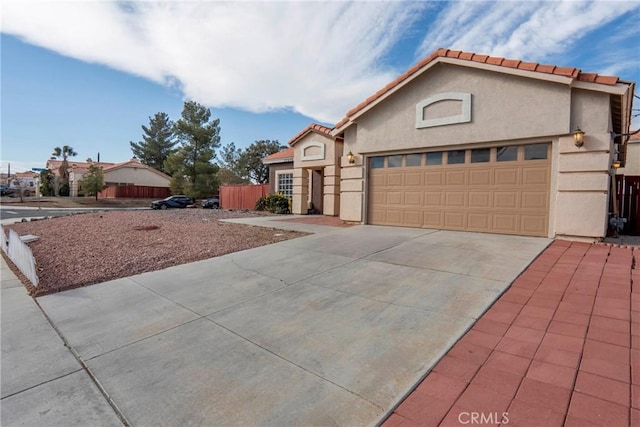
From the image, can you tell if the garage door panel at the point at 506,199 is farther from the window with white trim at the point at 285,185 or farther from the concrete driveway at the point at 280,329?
the window with white trim at the point at 285,185

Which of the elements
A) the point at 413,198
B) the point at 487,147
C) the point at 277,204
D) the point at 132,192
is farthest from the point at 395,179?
the point at 132,192

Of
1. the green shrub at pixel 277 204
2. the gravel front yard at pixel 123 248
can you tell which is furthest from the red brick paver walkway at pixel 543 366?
the green shrub at pixel 277 204

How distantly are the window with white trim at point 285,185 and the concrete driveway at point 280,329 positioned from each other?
11.7 m

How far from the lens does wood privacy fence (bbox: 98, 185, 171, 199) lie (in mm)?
42562

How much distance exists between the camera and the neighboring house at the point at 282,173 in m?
18.2

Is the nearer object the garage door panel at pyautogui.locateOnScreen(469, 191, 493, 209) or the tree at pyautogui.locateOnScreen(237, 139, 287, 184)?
the garage door panel at pyautogui.locateOnScreen(469, 191, 493, 209)

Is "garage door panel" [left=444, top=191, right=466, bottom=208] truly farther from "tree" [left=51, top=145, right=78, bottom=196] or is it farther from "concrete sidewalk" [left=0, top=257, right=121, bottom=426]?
"tree" [left=51, top=145, right=78, bottom=196]

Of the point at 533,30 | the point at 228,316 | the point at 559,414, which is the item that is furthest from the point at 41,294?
the point at 533,30

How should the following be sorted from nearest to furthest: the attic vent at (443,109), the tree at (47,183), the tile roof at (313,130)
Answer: the attic vent at (443,109)
the tile roof at (313,130)
the tree at (47,183)

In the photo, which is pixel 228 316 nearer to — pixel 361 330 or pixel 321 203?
pixel 361 330

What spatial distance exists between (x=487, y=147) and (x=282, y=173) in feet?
39.6

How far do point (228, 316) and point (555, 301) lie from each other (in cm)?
412

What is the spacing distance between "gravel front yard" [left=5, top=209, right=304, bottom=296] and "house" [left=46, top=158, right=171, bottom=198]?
34.4m

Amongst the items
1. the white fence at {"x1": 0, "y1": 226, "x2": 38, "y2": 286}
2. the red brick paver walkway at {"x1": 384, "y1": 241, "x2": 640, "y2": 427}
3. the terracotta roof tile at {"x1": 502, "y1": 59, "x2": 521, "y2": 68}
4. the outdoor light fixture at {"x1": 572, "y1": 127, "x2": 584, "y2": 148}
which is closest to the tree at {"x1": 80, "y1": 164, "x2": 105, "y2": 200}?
the white fence at {"x1": 0, "y1": 226, "x2": 38, "y2": 286}
